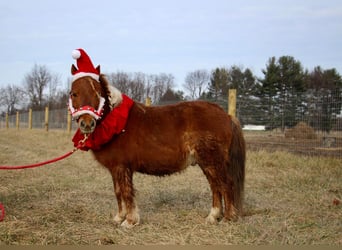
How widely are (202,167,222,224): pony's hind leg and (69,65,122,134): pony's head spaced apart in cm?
157

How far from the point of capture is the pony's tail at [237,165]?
4.61m

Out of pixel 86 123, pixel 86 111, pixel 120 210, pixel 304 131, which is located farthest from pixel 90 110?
pixel 304 131

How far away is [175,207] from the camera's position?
5.25 metres

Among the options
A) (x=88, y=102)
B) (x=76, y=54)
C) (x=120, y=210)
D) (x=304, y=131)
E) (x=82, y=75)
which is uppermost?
(x=76, y=54)

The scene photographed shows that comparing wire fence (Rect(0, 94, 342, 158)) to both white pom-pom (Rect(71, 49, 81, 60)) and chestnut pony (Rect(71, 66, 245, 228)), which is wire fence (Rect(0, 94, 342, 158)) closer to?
chestnut pony (Rect(71, 66, 245, 228))

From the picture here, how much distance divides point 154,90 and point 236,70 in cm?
1314

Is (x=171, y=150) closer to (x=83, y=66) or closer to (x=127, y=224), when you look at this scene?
(x=127, y=224)

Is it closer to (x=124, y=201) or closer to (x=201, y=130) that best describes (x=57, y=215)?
(x=124, y=201)

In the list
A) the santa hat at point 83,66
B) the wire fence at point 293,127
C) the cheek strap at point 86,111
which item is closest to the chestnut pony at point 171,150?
the santa hat at point 83,66

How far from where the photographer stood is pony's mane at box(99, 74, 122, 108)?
4418 mm

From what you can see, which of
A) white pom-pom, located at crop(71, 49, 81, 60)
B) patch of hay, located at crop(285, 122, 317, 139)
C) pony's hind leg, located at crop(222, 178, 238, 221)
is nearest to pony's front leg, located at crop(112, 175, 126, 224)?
pony's hind leg, located at crop(222, 178, 238, 221)

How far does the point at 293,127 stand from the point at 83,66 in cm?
853

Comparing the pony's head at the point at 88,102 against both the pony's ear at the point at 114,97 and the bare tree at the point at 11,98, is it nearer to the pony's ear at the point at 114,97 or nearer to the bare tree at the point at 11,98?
the pony's ear at the point at 114,97

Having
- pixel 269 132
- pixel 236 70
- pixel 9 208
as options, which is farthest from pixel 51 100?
pixel 9 208
